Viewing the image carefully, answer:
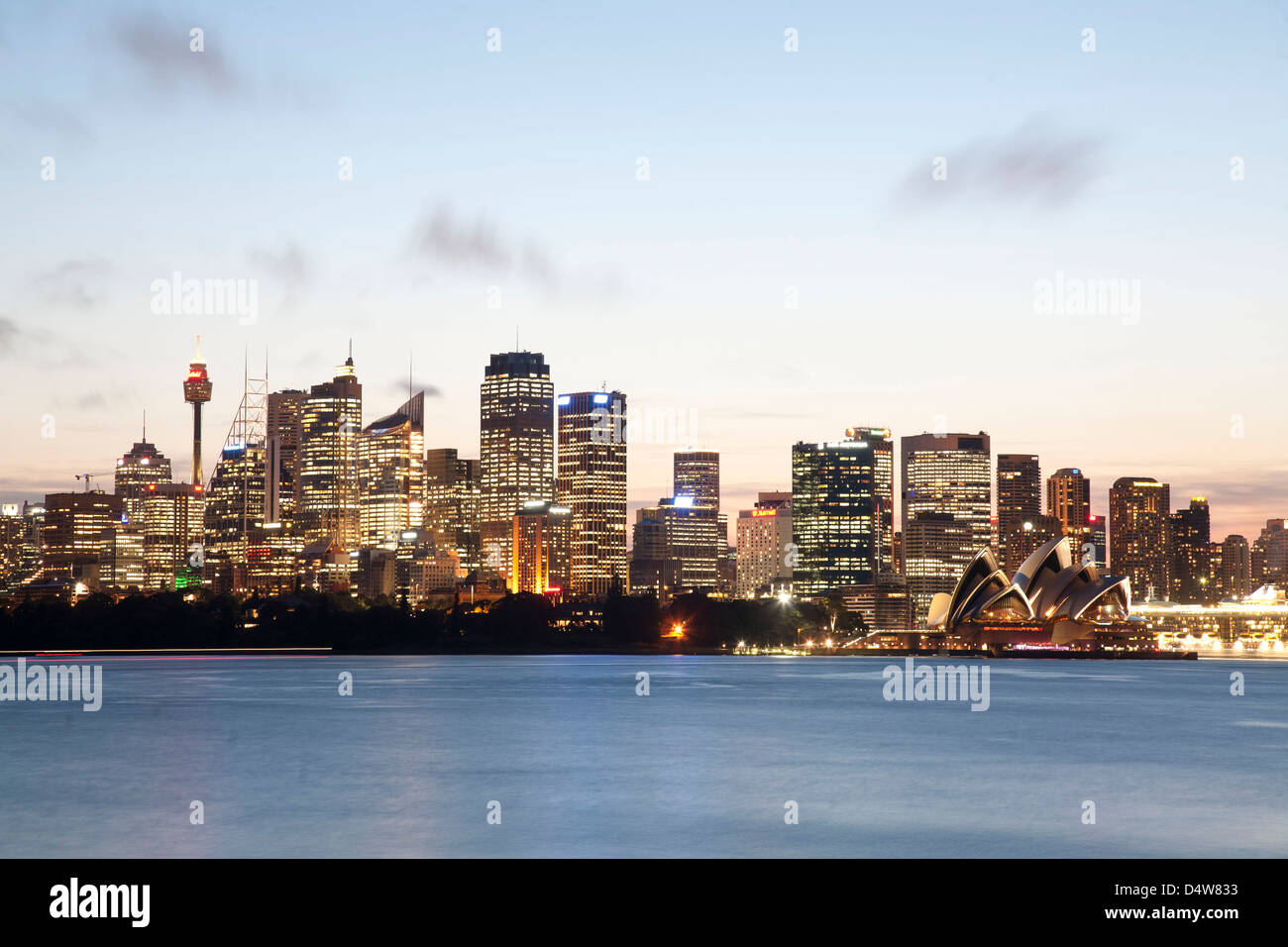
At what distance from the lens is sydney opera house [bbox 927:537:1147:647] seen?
17550 cm

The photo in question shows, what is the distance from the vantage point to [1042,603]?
17825 cm

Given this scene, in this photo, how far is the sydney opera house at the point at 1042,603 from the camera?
176 m

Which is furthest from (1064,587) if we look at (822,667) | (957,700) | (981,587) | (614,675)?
(957,700)

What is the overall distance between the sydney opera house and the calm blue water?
72.2 meters

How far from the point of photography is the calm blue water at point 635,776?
3691 cm

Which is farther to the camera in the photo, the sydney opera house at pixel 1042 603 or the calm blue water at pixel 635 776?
the sydney opera house at pixel 1042 603

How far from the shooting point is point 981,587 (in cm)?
18212

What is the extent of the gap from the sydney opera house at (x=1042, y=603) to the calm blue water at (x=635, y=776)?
7221 cm

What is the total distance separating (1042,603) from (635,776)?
137 m

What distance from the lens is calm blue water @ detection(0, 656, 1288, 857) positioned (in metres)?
36.9

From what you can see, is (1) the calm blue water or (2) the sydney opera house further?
(2) the sydney opera house
